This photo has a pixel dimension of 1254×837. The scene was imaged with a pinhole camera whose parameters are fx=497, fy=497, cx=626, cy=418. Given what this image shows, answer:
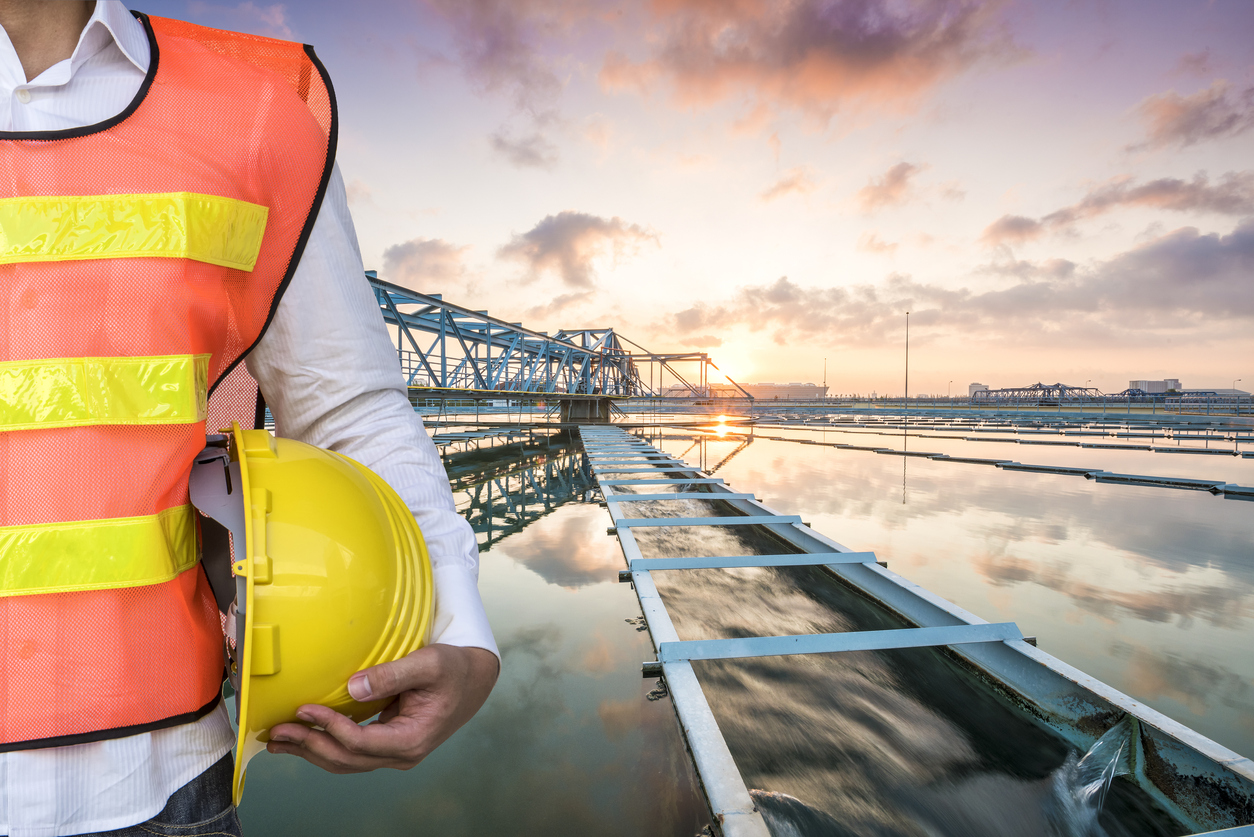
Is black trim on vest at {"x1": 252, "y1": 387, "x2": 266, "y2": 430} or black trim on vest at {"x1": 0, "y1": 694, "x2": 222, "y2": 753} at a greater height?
black trim on vest at {"x1": 252, "y1": 387, "x2": 266, "y2": 430}

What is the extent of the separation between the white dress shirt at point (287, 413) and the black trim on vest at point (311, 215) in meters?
0.02

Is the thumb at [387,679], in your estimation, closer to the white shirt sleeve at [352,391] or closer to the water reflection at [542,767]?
the white shirt sleeve at [352,391]

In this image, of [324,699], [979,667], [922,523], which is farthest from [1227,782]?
[922,523]

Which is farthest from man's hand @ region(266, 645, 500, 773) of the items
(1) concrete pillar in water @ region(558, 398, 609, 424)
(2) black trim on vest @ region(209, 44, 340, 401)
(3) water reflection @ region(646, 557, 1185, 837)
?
(1) concrete pillar in water @ region(558, 398, 609, 424)

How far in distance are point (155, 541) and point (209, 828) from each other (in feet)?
1.33

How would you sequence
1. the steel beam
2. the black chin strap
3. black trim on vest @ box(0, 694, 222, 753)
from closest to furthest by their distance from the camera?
black trim on vest @ box(0, 694, 222, 753) → the black chin strap → the steel beam

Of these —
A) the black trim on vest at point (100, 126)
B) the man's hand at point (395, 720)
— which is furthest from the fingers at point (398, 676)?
the black trim on vest at point (100, 126)

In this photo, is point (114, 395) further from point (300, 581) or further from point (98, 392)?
point (300, 581)

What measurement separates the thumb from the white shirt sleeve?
3.0 inches

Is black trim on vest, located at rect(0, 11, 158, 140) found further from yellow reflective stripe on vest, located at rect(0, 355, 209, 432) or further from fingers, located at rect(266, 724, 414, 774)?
fingers, located at rect(266, 724, 414, 774)

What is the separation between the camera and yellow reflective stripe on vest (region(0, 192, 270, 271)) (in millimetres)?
617

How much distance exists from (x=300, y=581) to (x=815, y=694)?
251 centimetres

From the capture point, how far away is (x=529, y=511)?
6.67 meters

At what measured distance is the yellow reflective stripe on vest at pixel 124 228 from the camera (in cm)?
62
